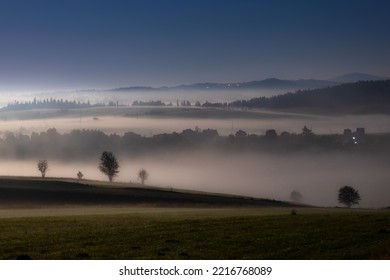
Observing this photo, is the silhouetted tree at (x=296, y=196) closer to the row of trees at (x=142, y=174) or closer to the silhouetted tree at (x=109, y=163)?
the row of trees at (x=142, y=174)

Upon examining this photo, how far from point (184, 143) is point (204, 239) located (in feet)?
27.1

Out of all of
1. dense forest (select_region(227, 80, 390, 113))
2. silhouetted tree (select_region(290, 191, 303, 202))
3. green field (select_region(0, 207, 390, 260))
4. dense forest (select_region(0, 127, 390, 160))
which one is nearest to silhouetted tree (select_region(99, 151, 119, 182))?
dense forest (select_region(0, 127, 390, 160))

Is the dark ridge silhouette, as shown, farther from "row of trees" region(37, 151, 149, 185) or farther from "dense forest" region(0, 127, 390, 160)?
"dense forest" region(0, 127, 390, 160)

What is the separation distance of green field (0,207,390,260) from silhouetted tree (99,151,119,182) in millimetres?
10073

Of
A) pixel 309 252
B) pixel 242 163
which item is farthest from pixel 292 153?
pixel 309 252

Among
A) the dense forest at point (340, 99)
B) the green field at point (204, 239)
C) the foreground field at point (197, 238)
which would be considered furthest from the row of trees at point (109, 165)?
the dense forest at point (340, 99)

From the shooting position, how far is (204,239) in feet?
49.2

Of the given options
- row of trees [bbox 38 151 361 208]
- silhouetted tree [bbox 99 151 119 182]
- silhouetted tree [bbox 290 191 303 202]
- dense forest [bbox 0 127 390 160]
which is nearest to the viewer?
dense forest [bbox 0 127 390 160]

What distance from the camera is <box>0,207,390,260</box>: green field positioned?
13031 millimetres

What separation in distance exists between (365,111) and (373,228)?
11.3ft

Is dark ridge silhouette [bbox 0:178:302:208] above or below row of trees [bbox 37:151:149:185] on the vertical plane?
below

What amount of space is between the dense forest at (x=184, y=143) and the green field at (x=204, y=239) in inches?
95.7

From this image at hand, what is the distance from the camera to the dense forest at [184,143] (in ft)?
60.2
